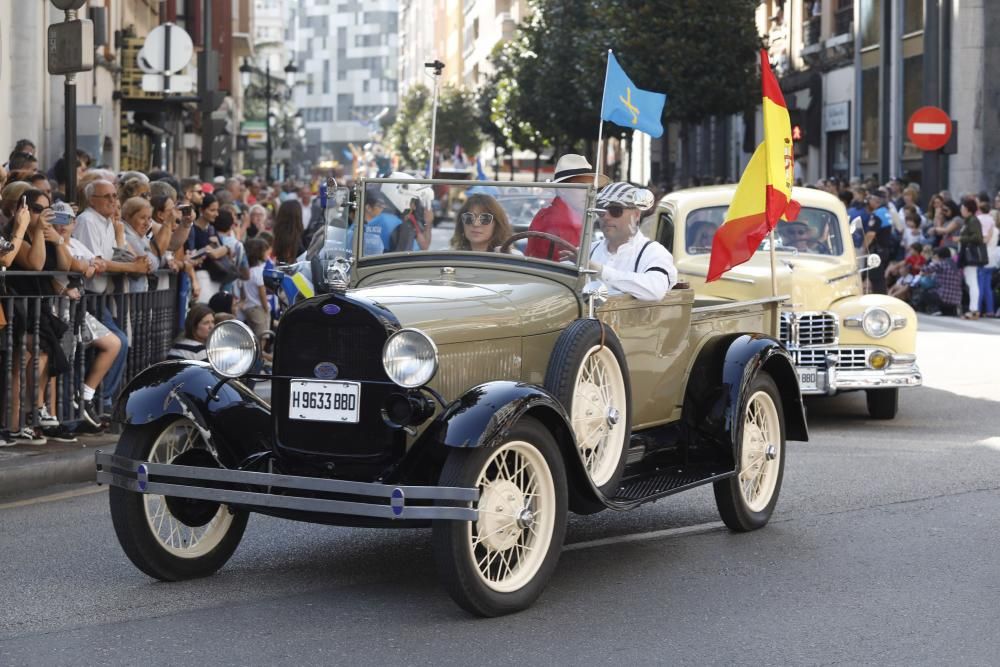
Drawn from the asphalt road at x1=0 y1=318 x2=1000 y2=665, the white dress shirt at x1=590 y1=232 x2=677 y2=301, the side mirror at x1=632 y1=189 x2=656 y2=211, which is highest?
the side mirror at x1=632 y1=189 x2=656 y2=211

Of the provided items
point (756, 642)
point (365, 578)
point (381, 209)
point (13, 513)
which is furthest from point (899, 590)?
point (13, 513)

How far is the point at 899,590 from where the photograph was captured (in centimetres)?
660

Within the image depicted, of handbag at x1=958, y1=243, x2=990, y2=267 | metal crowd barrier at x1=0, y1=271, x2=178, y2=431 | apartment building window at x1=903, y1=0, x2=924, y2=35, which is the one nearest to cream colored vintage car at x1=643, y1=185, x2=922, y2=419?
metal crowd barrier at x1=0, y1=271, x2=178, y2=431

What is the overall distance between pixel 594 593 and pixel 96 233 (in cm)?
587

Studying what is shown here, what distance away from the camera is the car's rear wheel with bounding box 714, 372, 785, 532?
7852 millimetres

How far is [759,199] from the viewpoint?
30.3 ft

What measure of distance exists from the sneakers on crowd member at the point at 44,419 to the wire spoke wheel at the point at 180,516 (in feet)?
10.7

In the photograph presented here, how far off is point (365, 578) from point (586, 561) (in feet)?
3.33

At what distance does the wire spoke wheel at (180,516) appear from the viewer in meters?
6.77

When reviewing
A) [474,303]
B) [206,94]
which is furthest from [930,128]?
[474,303]

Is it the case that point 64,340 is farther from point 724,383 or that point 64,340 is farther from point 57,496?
point 724,383

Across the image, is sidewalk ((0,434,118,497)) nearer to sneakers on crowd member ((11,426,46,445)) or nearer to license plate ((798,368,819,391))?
sneakers on crowd member ((11,426,46,445))

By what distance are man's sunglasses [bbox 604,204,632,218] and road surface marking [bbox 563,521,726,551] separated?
4.98 feet

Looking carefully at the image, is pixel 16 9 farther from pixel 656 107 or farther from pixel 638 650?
pixel 638 650
